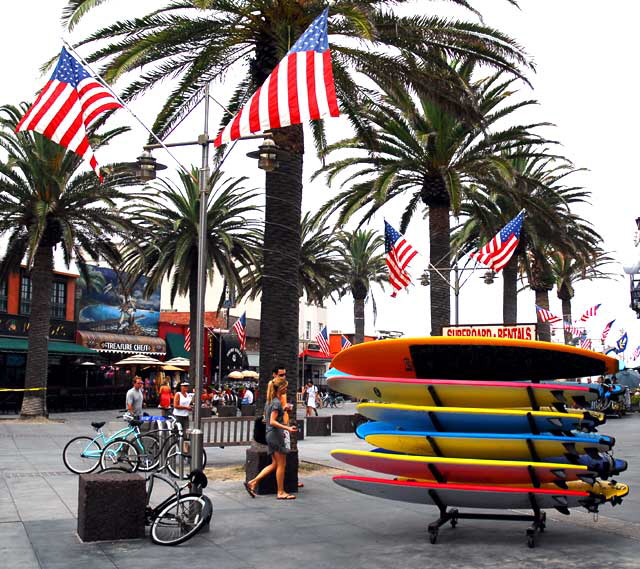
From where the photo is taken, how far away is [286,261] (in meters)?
14.4

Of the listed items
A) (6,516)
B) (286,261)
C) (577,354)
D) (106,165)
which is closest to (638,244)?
(106,165)

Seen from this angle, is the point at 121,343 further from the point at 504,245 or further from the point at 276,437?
the point at 276,437

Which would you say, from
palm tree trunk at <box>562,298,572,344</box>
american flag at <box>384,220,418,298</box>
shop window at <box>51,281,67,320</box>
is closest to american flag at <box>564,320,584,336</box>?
palm tree trunk at <box>562,298,572,344</box>

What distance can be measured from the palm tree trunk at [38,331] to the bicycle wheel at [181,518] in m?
20.7

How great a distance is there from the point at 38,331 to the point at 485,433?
21921mm

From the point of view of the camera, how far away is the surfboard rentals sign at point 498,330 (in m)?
20.9

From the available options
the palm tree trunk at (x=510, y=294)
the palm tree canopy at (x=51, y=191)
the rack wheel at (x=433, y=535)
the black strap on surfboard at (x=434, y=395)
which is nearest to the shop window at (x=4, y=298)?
the palm tree canopy at (x=51, y=191)

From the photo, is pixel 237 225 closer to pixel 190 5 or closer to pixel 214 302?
pixel 190 5

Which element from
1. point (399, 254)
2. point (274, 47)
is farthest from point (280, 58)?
point (399, 254)

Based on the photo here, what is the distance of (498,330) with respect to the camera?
21.6 meters

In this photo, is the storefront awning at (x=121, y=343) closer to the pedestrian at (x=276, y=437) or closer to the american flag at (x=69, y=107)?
the american flag at (x=69, y=107)

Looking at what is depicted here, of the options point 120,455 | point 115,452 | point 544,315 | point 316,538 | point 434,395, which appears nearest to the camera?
point 316,538

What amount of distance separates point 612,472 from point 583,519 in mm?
1799

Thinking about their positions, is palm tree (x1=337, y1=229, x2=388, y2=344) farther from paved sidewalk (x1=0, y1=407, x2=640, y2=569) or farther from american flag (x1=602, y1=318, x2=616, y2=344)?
paved sidewalk (x1=0, y1=407, x2=640, y2=569)
